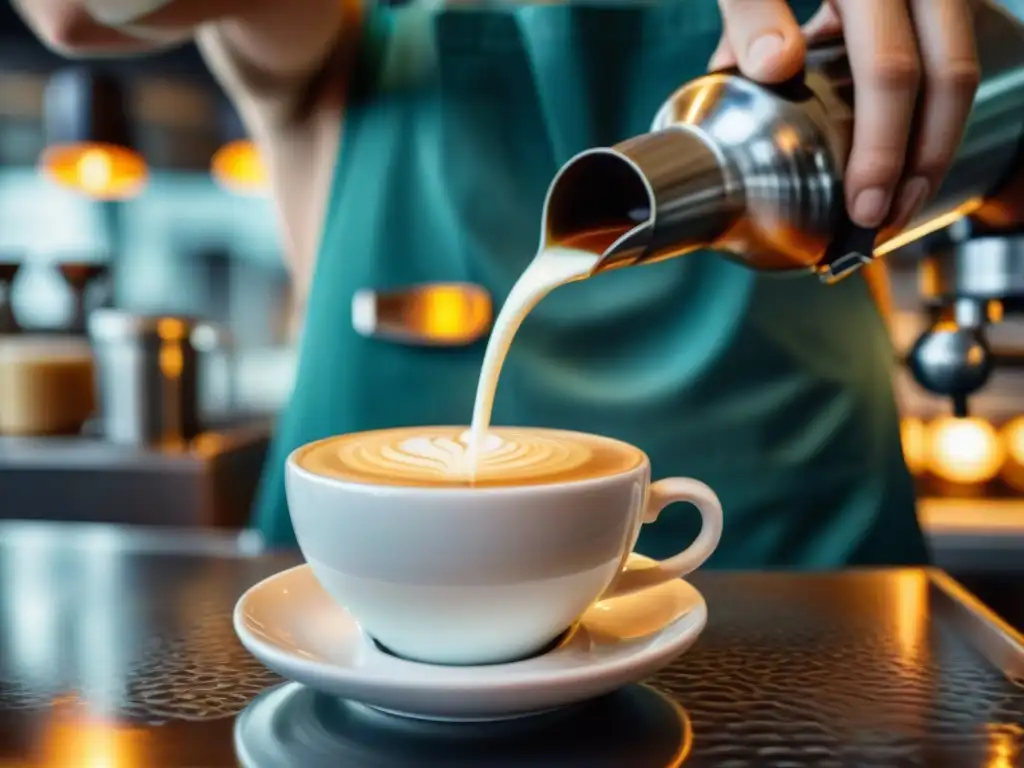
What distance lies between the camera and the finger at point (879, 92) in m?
0.53

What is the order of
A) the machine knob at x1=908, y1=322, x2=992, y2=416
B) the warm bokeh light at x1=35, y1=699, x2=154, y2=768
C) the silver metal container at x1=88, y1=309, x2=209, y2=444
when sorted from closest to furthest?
1. the warm bokeh light at x1=35, y1=699, x2=154, y2=768
2. the machine knob at x1=908, y1=322, x2=992, y2=416
3. the silver metal container at x1=88, y1=309, x2=209, y2=444

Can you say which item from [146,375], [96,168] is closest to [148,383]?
[146,375]

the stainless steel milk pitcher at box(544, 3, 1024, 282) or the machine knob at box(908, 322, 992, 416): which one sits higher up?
the stainless steel milk pitcher at box(544, 3, 1024, 282)

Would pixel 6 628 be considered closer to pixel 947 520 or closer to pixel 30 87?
pixel 947 520

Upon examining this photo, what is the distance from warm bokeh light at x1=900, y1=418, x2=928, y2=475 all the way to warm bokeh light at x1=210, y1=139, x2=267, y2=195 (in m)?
1.76

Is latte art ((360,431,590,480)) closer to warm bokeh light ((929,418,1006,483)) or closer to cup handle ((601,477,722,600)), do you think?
cup handle ((601,477,722,600))

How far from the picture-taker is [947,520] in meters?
1.89

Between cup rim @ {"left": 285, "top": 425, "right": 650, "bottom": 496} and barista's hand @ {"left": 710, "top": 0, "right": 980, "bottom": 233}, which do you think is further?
barista's hand @ {"left": 710, "top": 0, "right": 980, "bottom": 233}

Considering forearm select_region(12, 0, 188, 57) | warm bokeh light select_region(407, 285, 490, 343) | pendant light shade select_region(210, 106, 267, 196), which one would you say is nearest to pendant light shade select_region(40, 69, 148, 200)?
pendant light shade select_region(210, 106, 267, 196)

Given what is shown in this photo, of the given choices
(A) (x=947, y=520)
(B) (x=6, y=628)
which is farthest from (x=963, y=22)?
(A) (x=947, y=520)

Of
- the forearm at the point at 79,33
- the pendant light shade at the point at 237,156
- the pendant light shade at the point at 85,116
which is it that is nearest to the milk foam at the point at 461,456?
the forearm at the point at 79,33

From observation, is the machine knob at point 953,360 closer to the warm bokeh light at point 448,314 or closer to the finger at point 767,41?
the finger at point 767,41

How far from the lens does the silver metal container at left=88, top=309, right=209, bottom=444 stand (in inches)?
74.4

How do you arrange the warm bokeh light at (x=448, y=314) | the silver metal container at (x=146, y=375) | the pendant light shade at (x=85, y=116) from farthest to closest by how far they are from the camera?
the pendant light shade at (x=85, y=116) < the silver metal container at (x=146, y=375) < the warm bokeh light at (x=448, y=314)
